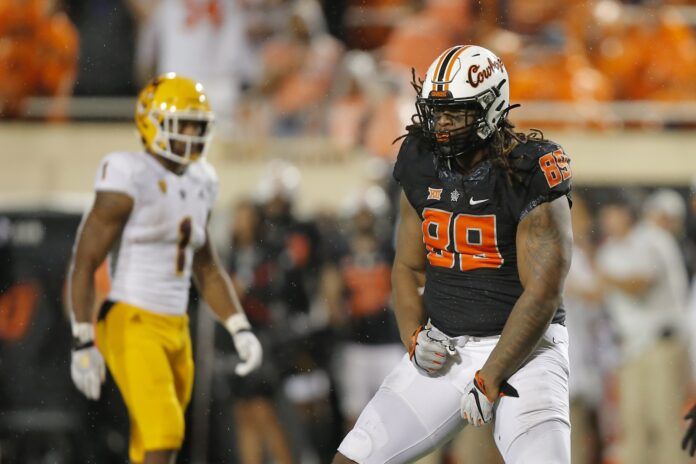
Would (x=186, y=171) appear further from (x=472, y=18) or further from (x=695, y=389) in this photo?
A: (x=472, y=18)

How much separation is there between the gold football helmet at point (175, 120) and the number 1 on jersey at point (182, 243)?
0.79 feet

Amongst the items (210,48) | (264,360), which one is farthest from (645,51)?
(264,360)

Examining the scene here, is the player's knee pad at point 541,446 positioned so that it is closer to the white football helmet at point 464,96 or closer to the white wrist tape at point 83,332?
the white football helmet at point 464,96

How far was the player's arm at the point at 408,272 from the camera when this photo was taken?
4047 millimetres

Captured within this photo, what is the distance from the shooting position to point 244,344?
4.81 m

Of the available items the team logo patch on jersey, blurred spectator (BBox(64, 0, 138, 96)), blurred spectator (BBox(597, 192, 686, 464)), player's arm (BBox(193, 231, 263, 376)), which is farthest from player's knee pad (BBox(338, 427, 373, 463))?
blurred spectator (BBox(64, 0, 138, 96))

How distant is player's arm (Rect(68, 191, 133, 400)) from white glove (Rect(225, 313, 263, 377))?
56 centimetres

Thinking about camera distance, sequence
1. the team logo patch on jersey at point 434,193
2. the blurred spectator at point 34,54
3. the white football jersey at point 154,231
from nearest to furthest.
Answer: the team logo patch on jersey at point 434,193
the white football jersey at point 154,231
the blurred spectator at point 34,54

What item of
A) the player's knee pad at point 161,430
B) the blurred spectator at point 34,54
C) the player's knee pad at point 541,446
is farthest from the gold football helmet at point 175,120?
the blurred spectator at point 34,54

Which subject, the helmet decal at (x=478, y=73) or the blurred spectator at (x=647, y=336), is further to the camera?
the blurred spectator at (x=647, y=336)

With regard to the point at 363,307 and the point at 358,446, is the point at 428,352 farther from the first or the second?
the point at 363,307

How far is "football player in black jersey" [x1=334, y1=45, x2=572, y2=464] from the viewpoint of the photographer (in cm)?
367

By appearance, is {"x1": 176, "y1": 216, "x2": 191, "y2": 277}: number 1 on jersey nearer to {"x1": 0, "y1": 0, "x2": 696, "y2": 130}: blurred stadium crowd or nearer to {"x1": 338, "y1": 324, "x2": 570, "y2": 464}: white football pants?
{"x1": 338, "y1": 324, "x2": 570, "y2": 464}: white football pants

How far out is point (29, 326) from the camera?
7148 millimetres
